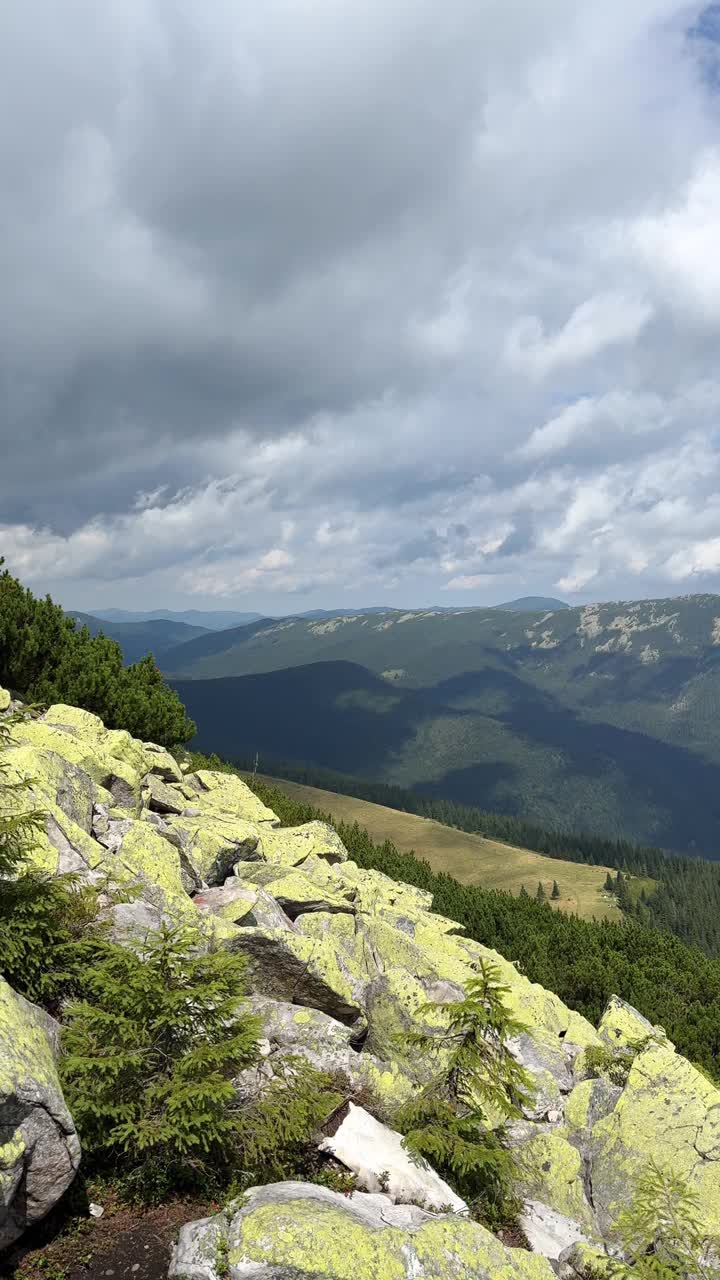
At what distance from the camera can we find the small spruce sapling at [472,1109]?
45.0ft

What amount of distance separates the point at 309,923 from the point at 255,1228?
46.3 feet

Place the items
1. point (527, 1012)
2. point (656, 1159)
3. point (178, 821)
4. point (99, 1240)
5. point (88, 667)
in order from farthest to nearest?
point (88, 667) → point (178, 821) → point (527, 1012) → point (656, 1159) → point (99, 1240)

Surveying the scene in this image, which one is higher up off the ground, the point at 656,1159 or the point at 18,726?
the point at 18,726

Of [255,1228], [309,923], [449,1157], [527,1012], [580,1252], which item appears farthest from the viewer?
[527,1012]

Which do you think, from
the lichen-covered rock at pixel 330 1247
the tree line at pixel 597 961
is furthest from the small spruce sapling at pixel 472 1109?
the tree line at pixel 597 961

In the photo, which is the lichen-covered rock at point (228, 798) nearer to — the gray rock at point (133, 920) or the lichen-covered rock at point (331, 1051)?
the gray rock at point (133, 920)

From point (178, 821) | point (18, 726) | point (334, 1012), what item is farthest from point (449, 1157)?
point (18, 726)

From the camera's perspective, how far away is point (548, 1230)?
15391 mm

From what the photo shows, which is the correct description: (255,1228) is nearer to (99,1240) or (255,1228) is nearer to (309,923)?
(99,1240)

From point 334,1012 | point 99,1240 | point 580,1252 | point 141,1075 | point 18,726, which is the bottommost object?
point 580,1252

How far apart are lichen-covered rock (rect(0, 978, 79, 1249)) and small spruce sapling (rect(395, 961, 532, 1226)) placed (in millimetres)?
7646

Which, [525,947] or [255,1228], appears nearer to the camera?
[255,1228]

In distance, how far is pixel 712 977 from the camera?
182 ft

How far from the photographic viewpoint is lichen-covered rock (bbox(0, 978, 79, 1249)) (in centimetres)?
946
